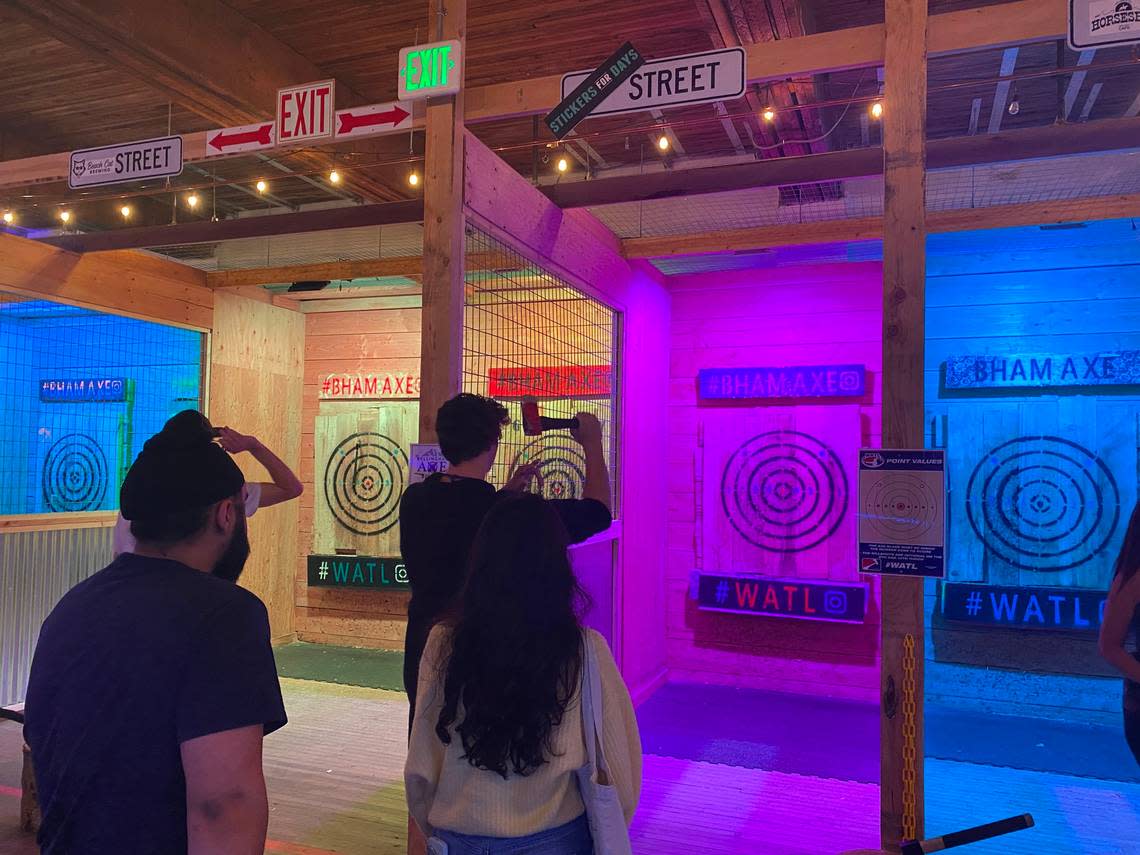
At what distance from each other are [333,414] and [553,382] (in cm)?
323

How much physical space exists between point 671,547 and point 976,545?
185cm

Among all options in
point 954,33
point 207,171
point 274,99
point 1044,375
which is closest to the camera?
point 954,33

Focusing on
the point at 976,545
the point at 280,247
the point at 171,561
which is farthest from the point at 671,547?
the point at 171,561

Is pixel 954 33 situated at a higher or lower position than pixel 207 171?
lower

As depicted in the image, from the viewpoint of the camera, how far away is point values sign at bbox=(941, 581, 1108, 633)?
4672 millimetres

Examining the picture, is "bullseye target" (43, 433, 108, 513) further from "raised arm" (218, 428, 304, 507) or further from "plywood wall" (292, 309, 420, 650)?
"raised arm" (218, 428, 304, 507)

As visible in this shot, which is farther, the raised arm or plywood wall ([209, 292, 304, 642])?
plywood wall ([209, 292, 304, 642])

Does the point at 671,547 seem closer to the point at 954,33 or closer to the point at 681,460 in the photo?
the point at 681,460

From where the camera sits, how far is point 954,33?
7.93 feet

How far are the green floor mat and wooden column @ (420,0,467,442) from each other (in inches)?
125

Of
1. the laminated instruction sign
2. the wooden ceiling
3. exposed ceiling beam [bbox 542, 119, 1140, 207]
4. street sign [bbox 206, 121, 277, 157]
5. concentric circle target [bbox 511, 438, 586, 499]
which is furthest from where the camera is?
concentric circle target [bbox 511, 438, 586, 499]

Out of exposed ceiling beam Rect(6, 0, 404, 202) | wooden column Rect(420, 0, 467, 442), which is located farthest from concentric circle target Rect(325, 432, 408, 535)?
wooden column Rect(420, 0, 467, 442)

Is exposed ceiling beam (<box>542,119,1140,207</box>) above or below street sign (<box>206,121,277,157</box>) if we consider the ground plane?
below

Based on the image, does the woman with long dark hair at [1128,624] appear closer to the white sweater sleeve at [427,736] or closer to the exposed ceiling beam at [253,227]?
the white sweater sleeve at [427,736]
